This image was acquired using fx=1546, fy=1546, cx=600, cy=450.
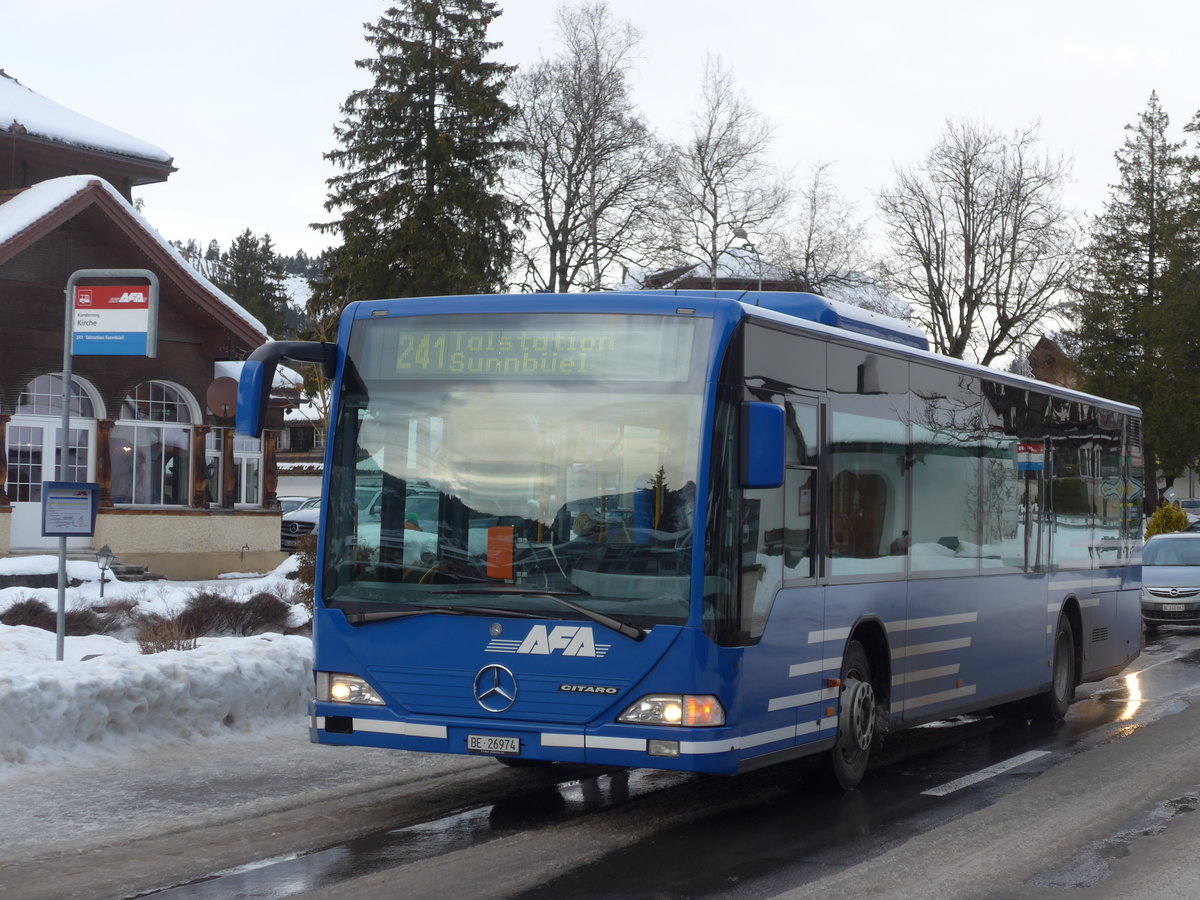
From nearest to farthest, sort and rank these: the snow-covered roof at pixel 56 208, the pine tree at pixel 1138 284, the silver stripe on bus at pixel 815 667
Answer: the silver stripe on bus at pixel 815 667 < the snow-covered roof at pixel 56 208 < the pine tree at pixel 1138 284

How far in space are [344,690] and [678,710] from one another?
1895 millimetres

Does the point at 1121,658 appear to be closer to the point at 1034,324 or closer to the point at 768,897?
the point at 768,897

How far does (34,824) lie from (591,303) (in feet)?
13.5

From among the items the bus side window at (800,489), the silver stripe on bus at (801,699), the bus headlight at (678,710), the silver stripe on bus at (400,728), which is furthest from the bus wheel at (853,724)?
the silver stripe on bus at (400,728)

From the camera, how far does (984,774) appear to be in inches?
416

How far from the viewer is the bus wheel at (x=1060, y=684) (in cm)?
1348

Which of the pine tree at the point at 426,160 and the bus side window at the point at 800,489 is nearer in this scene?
the bus side window at the point at 800,489

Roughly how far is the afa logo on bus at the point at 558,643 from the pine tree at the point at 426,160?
3540 centimetres

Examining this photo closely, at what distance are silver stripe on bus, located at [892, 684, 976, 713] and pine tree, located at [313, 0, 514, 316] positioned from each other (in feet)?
108

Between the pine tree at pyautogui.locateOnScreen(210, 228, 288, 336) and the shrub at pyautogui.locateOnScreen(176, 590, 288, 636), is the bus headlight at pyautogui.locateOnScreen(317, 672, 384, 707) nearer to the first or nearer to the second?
the shrub at pyautogui.locateOnScreen(176, 590, 288, 636)

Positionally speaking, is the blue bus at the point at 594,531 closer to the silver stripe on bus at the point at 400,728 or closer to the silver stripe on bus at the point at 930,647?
the silver stripe on bus at the point at 400,728

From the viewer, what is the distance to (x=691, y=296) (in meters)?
8.21

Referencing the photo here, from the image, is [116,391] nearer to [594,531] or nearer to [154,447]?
[154,447]

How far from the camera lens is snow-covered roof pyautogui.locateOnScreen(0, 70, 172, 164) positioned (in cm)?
3388
